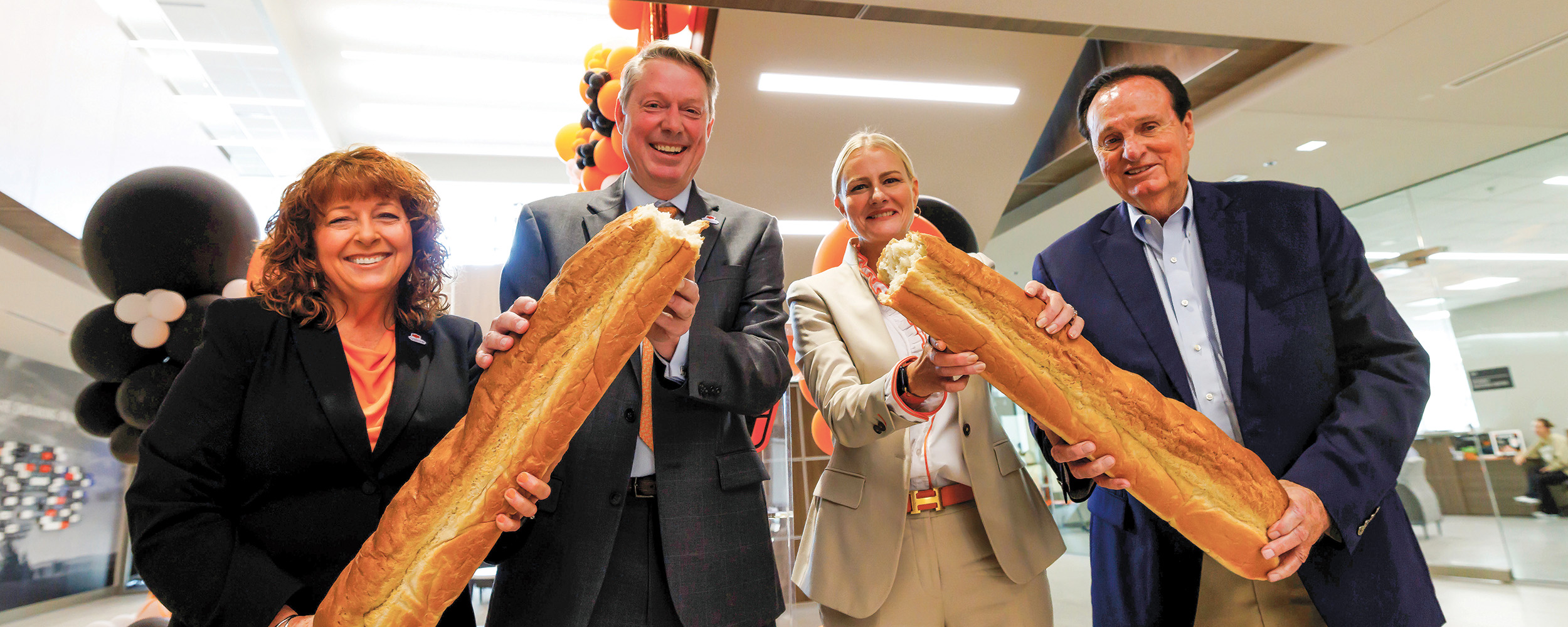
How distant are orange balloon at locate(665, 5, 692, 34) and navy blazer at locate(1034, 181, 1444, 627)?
4.24 meters

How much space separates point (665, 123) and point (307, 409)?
2.99 ft

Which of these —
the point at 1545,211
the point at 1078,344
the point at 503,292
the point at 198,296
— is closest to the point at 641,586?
the point at 503,292

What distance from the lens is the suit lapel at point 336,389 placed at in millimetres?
1318

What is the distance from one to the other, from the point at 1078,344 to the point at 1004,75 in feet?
21.2

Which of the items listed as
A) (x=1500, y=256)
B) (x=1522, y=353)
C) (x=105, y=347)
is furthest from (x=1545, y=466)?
(x=105, y=347)

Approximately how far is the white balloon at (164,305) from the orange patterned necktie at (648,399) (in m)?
2.71

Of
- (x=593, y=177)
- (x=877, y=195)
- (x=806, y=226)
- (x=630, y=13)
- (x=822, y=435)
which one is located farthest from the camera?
(x=806, y=226)

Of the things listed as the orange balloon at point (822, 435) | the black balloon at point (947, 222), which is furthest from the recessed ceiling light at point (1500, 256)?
the orange balloon at point (822, 435)

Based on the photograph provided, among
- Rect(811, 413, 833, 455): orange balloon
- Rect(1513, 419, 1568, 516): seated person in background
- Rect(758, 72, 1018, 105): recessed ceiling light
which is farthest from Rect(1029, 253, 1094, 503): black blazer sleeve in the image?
Rect(1513, 419, 1568, 516): seated person in background

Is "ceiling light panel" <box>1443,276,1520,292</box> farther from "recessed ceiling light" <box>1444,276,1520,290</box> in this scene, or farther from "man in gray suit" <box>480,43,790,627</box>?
"man in gray suit" <box>480,43,790,627</box>

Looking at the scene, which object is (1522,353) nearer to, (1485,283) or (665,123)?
(1485,283)

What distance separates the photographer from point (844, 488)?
1739mm

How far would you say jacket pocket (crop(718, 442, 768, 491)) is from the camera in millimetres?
1442

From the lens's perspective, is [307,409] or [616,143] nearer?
[307,409]
